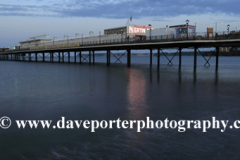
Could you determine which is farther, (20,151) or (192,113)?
(192,113)

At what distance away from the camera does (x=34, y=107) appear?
1755 cm

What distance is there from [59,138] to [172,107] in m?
8.99

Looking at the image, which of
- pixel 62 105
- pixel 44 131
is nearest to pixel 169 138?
pixel 44 131

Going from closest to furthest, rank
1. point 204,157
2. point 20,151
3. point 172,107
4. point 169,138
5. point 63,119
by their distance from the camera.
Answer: point 204,157, point 20,151, point 169,138, point 63,119, point 172,107

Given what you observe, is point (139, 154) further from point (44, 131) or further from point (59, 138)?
point (44, 131)

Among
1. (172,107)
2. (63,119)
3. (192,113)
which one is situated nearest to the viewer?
(63,119)

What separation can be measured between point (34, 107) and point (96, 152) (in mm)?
9296

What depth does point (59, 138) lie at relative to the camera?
11.3 metres

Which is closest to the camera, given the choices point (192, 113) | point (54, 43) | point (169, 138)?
point (169, 138)

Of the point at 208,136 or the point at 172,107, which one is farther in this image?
the point at 172,107

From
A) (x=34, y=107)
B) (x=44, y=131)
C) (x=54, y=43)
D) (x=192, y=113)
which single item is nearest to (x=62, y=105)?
(x=34, y=107)

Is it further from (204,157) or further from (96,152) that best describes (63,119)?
(204,157)

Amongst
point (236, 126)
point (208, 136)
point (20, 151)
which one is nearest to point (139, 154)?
point (208, 136)

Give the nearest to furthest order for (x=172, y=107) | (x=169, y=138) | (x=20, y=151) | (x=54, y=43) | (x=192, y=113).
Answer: (x=20, y=151), (x=169, y=138), (x=192, y=113), (x=172, y=107), (x=54, y=43)
